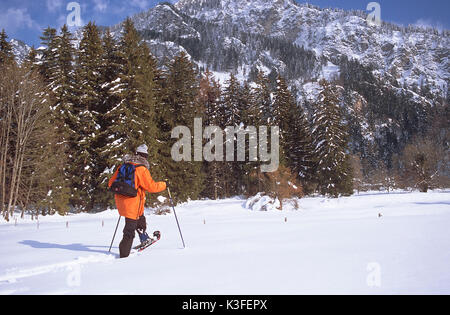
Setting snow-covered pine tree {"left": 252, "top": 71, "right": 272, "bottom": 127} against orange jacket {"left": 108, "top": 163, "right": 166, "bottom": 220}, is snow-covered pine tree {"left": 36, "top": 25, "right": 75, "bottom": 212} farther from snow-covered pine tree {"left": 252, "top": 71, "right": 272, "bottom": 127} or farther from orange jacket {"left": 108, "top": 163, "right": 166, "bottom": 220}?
snow-covered pine tree {"left": 252, "top": 71, "right": 272, "bottom": 127}

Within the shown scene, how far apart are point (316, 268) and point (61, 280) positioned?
3417 mm

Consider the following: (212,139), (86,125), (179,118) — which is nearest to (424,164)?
(212,139)

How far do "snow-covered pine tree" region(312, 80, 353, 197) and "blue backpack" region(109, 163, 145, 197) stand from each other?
1197 inches

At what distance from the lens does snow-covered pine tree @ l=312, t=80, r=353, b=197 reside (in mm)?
31875

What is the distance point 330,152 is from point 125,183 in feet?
101

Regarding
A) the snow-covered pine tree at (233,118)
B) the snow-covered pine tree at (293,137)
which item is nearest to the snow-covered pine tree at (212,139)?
the snow-covered pine tree at (233,118)

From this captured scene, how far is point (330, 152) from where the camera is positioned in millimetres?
31875

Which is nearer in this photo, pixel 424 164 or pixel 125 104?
pixel 125 104

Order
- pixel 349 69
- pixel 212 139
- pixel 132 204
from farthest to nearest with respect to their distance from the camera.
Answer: pixel 349 69
pixel 212 139
pixel 132 204

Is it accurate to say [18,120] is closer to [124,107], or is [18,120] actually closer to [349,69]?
[124,107]

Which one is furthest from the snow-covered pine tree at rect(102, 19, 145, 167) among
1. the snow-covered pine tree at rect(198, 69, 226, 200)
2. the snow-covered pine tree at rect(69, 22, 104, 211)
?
the snow-covered pine tree at rect(198, 69, 226, 200)
